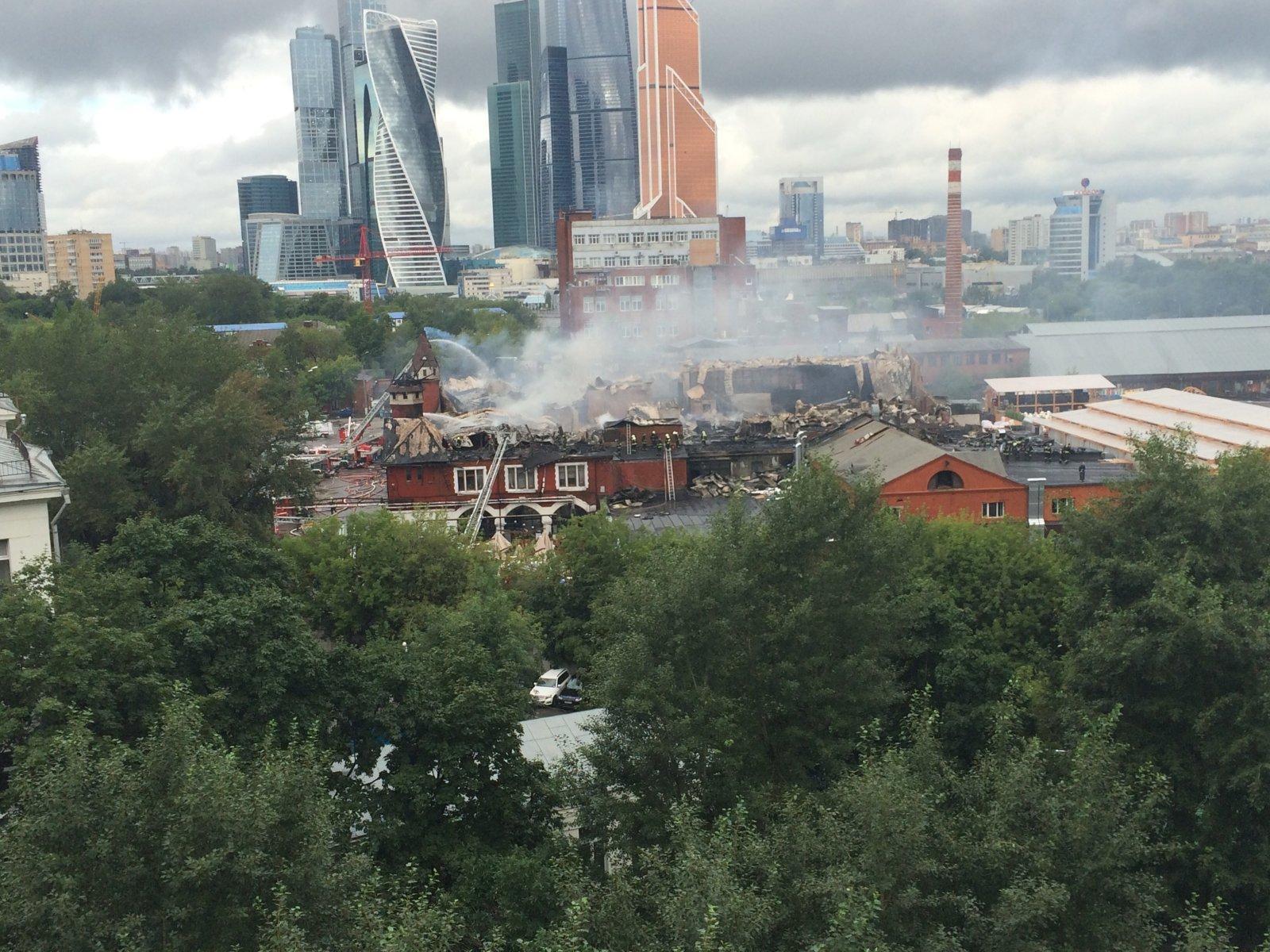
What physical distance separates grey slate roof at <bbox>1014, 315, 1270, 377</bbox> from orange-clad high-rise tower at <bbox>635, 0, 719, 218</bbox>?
197ft

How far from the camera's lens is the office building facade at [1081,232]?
158975mm

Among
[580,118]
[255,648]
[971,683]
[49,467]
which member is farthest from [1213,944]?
[580,118]

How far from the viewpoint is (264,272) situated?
18000 centimetres

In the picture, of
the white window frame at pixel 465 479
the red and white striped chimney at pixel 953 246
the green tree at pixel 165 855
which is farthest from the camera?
the red and white striped chimney at pixel 953 246

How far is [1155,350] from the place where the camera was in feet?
213

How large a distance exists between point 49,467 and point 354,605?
696 centimetres

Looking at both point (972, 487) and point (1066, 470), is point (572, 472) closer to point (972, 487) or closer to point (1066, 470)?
point (972, 487)

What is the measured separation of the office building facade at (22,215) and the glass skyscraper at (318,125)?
44.9m

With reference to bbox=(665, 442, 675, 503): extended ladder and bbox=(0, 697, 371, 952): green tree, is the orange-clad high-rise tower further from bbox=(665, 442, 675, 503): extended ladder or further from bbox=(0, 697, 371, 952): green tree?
bbox=(0, 697, 371, 952): green tree

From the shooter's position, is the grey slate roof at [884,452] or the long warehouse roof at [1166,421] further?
the long warehouse roof at [1166,421]

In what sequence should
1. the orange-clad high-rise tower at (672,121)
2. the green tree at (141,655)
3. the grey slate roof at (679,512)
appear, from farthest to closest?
the orange-clad high-rise tower at (672,121) < the grey slate roof at (679,512) < the green tree at (141,655)

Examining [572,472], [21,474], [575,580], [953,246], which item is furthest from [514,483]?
[953,246]

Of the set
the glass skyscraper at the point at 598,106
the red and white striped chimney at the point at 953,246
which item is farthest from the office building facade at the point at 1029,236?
the red and white striped chimney at the point at 953,246

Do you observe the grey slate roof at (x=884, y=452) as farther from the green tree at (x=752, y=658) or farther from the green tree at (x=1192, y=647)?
the green tree at (x=752, y=658)
